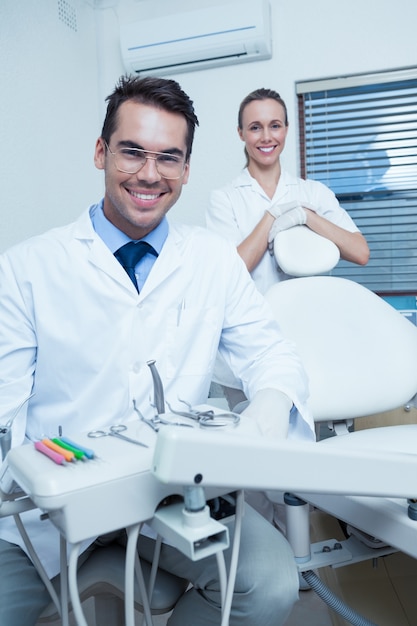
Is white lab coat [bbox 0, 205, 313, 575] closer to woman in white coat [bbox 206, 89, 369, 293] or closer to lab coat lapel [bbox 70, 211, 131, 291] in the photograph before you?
lab coat lapel [bbox 70, 211, 131, 291]

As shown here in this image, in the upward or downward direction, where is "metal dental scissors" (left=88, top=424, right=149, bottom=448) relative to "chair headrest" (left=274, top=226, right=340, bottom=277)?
downward

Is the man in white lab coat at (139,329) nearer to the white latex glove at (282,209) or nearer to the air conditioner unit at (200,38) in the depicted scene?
the white latex glove at (282,209)

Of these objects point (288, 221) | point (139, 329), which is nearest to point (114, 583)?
point (139, 329)

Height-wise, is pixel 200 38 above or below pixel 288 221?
above

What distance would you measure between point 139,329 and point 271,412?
0.34 meters

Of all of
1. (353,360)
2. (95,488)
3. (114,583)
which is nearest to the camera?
(95,488)

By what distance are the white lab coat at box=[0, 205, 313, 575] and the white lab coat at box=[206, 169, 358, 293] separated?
2.94ft

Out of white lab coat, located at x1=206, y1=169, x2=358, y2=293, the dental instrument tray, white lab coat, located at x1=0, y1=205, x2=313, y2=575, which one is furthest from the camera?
white lab coat, located at x1=206, y1=169, x2=358, y2=293

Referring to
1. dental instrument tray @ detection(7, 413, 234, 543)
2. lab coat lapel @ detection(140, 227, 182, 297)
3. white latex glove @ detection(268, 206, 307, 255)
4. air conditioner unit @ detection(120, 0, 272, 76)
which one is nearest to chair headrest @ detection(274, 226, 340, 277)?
white latex glove @ detection(268, 206, 307, 255)

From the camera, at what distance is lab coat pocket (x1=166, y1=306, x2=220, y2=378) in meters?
1.12

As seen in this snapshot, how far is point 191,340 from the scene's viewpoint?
3.82ft

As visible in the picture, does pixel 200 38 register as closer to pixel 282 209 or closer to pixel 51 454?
pixel 282 209

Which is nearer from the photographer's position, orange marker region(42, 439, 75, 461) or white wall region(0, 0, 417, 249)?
orange marker region(42, 439, 75, 461)

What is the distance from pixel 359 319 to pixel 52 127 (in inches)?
67.5
